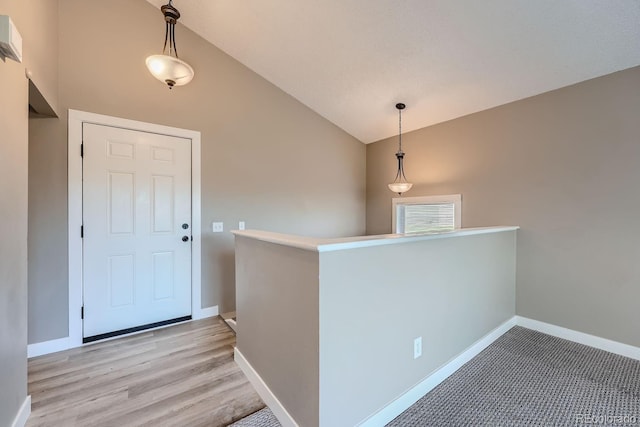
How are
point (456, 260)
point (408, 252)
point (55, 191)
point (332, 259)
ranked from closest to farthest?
point (332, 259), point (408, 252), point (456, 260), point (55, 191)

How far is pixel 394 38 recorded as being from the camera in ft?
8.18

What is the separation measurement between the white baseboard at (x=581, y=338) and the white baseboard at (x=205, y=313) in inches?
138

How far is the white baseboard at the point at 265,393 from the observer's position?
4.90 feet

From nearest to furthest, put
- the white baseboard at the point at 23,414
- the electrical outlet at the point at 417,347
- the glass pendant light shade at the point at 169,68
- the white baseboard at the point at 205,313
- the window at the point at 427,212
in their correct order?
the white baseboard at the point at 23,414, the electrical outlet at the point at 417,347, the glass pendant light shade at the point at 169,68, the white baseboard at the point at 205,313, the window at the point at 427,212

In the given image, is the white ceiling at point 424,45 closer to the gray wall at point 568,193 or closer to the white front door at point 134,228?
the gray wall at point 568,193

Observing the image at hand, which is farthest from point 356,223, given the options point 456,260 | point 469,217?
point 456,260

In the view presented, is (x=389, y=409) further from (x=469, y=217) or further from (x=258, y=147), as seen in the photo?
(x=258, y=147)

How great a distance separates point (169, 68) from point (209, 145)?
3.51ft

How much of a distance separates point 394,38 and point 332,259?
2.35m

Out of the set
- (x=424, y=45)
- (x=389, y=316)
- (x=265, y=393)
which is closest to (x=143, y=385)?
(x=265, y=393)

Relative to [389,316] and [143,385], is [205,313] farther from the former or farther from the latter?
[389,316]

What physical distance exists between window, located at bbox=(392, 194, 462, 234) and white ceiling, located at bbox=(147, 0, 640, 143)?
113 centimetres

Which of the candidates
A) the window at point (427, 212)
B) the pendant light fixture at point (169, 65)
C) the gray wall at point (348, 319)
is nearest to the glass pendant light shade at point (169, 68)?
the pendant light fixture at point (169, 65)

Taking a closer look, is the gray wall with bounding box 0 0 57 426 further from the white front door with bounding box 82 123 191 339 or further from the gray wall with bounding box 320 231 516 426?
the gray wall with bounding box 320 231 516 426
